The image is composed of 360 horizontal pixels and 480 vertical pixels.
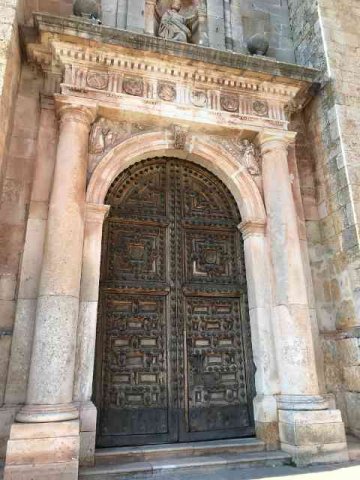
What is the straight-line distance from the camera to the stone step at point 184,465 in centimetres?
351

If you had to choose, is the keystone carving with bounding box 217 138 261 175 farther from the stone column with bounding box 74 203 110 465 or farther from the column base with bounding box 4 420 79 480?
the column base with bounding box 4 420 79 480

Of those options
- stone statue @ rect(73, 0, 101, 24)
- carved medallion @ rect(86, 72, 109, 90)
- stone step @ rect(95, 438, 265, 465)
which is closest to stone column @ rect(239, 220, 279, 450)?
stone step @ rect(95, 438, 265, 465)

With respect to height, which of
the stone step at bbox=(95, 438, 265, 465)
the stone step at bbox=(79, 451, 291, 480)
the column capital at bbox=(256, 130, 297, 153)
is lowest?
the stone step at bbox=(79, 451, 291, 480)

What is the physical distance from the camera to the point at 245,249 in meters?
5.25

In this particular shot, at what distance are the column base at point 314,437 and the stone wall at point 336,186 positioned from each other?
713 mm

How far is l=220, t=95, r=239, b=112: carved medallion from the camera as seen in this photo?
5.43 m

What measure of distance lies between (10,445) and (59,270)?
160cm

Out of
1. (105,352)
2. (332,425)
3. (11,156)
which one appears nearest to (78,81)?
(11,156)

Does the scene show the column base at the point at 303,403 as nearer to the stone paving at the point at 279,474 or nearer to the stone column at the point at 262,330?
the stone column at the point at 262,330

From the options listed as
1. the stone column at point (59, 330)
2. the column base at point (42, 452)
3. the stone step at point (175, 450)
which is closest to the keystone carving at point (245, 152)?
the stone column at point (59, 330)

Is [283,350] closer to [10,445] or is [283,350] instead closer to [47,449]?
[47,449]

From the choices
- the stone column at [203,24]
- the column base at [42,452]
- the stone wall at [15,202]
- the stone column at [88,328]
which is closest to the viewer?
the column base at [42,452]

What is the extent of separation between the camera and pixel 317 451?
3.94 metres

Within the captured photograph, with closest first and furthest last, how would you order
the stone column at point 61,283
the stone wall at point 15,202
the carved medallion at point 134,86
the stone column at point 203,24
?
1. the stone column at point 61,283
2. the stone wall at point 15,202
3. the carved medallion at point 134,86
4. the stone column at point 203,24
